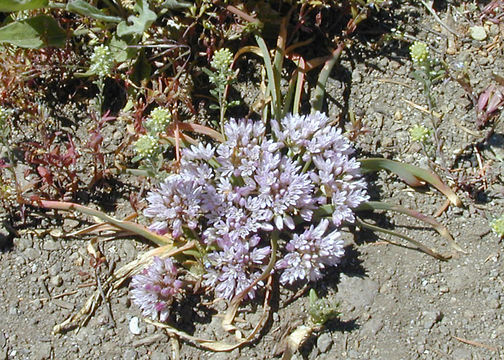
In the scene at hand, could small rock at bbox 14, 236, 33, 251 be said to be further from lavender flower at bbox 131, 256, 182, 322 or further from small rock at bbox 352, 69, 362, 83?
small rock at bbox 352, 69, 362, 83

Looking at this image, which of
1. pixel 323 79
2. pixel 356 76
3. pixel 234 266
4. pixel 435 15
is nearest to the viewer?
pixel 234 266

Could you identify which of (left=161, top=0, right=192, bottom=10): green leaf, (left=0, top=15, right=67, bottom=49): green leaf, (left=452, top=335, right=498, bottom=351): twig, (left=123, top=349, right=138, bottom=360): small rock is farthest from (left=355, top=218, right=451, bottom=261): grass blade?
(left=0, top=15, right=67, bottom=49): green leaf

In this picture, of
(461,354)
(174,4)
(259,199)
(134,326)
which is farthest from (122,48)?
(461,354)

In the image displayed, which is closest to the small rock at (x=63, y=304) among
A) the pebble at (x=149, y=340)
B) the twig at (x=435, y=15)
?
the pebble at (x=149, y=340)

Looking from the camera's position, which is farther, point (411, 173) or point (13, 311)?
point (411, 173)

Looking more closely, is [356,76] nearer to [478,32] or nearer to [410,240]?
[478,32]

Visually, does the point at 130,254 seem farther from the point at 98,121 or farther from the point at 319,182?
the point at 319,182
